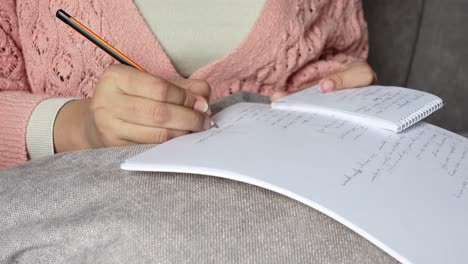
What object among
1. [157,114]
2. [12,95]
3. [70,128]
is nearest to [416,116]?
[157,114]

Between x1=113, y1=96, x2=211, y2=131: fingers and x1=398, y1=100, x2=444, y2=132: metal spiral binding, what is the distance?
0.70 ft

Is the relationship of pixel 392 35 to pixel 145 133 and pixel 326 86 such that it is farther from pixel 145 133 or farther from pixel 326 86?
pixel 145 133

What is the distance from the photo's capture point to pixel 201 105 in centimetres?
55

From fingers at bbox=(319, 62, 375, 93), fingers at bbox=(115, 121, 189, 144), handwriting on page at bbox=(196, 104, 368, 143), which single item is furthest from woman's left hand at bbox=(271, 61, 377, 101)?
fingers at bbox=(115, 121, 189, 144)

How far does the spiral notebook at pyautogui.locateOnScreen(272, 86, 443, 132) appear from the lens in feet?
1.79

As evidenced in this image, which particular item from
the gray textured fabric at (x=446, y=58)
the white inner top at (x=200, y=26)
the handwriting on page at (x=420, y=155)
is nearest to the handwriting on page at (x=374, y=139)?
the handwriting on page at (x=420, y=155)

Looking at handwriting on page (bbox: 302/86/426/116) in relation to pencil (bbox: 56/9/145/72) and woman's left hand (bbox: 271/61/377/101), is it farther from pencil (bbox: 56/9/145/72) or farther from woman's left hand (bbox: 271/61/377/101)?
pencil (bbox: 56/9/145/72)

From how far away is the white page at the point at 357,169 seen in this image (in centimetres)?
36

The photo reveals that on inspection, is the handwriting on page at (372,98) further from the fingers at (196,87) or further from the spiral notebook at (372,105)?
the fingers at (196,87)

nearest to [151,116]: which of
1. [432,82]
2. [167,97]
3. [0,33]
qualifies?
[167,97]

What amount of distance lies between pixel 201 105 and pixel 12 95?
0.30 meters

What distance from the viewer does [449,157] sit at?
0.50 metres

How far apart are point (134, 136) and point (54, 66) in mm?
311

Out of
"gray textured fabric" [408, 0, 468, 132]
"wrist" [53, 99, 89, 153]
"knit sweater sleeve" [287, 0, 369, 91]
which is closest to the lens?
"wrist" [53, 99, 89, 153]
